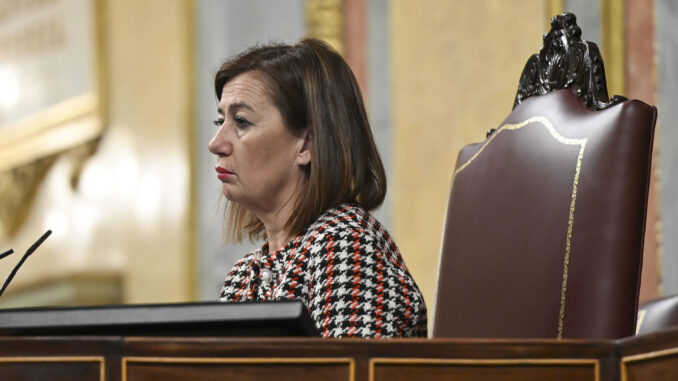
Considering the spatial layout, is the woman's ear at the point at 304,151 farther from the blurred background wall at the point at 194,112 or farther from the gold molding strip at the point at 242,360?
the blurred background wall at the point at 194,112

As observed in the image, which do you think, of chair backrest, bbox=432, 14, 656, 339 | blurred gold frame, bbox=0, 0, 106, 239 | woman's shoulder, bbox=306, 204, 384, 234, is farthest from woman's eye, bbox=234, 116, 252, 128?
blurred gold frame, bbox=0, 0, 106, 239

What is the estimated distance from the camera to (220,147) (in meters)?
2.30

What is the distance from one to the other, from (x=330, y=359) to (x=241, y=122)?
942 millimetres

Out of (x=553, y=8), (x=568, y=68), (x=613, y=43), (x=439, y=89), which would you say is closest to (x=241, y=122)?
(x=568, y=68)

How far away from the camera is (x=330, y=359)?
145cm

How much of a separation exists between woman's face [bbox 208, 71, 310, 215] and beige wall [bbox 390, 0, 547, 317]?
1.71 m

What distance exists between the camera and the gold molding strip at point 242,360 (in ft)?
4.76

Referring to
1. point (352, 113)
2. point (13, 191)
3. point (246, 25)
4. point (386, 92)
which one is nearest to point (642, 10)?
point (386, 92)

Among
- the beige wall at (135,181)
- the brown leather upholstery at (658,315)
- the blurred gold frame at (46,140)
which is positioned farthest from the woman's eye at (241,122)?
the blurred gold frame at (46,140)

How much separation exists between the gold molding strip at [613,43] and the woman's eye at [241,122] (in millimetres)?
1545

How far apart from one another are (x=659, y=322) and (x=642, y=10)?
1.35 meters

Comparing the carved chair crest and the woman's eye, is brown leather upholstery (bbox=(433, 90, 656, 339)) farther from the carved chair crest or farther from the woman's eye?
the woman's eye

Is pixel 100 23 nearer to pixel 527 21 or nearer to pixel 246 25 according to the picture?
pixel 246 25

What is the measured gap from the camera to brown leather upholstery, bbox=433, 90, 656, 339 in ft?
6.11
